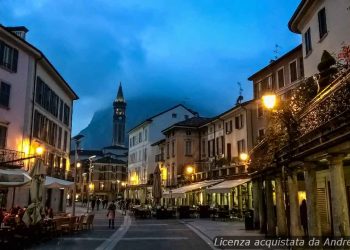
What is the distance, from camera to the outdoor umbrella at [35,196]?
1708 centimetres

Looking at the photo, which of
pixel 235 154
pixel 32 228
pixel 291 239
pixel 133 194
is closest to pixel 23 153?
pixel 32 228

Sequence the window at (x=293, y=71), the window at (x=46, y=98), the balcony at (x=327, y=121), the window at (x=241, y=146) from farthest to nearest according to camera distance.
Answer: the window at (x=241, y=146) < the window at (x=46, y=98) < the window at (x=293, y=71) < the balcony at (x=327, y=121)

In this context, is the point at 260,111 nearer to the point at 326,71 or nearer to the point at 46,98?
the point at 46,98

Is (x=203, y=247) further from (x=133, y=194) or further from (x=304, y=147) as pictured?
(x=133, y=194)

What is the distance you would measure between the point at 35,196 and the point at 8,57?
18068 millimetres

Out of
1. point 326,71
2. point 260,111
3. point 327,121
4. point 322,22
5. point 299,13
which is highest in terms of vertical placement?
point 299,13

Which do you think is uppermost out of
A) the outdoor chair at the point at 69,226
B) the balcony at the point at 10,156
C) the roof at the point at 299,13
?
the roof at the point at 299,13

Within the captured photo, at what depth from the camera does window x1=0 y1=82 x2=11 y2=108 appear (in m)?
31.3

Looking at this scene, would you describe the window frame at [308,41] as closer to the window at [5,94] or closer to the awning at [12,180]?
the awning at [12,180]

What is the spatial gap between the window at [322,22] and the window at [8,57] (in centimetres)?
2349

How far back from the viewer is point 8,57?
105 ft

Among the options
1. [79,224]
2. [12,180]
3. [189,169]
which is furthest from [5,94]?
[189,169]

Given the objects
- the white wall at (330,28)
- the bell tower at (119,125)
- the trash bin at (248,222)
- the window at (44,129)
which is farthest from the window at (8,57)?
the bell tower at (119,125)

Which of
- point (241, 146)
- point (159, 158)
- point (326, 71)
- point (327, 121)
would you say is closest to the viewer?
point (327, 121)
